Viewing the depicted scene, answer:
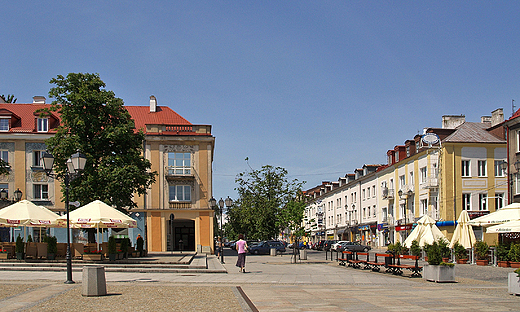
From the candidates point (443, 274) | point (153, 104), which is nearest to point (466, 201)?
point (153, 104)

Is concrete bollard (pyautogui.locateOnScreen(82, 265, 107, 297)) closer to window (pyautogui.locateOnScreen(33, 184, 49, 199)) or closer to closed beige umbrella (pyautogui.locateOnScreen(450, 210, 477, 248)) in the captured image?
closed beige umbrella (pyautogui.locateOnScreen(450, 210, 477, 248))

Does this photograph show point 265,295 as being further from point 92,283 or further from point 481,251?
point 481,251

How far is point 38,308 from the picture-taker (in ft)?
34.6

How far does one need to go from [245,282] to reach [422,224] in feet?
44.0

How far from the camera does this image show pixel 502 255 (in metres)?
26.4

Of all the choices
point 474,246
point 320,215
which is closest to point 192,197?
point 474,246

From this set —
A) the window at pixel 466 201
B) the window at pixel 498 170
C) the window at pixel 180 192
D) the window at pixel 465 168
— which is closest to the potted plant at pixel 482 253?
the window at pixel 466 201

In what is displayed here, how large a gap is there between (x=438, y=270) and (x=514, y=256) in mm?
9802

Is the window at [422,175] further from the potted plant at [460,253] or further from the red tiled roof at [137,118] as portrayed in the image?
the red tiled roof at [137,118]

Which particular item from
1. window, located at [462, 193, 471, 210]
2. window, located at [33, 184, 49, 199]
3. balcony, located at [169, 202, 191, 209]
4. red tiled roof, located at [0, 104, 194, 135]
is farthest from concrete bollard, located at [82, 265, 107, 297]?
window, located at [462, 193, 471, 210]

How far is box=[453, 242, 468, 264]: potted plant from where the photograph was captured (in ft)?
97.9

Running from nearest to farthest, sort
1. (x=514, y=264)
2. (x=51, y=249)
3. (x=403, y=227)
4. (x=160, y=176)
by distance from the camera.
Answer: (x=51, y=249) → (x=514, y=264) → (x=160, y=176) → (x=403, y=227)

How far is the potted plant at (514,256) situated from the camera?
82.4 ft

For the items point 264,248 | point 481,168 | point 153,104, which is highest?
point 153,104
